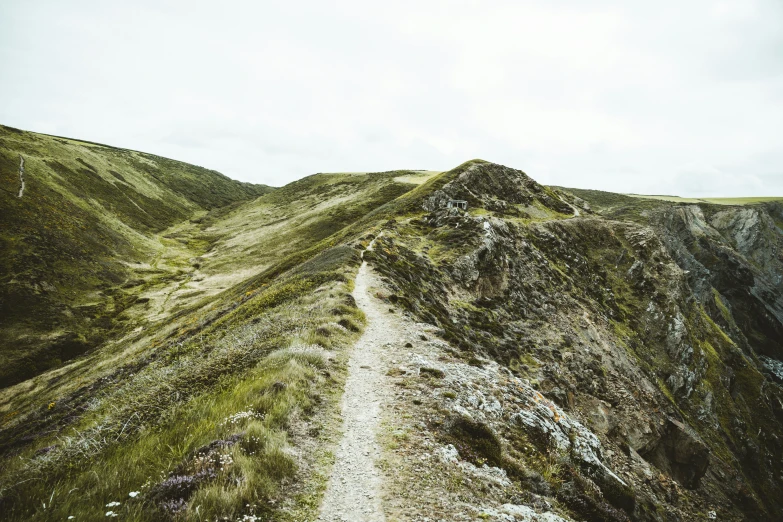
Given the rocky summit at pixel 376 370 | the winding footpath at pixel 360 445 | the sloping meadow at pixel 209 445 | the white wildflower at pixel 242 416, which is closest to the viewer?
the sloping meadow at pixel 209 445

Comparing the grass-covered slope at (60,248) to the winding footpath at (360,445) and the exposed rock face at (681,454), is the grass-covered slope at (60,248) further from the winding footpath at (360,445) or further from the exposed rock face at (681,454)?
the exposed rock face at (681,454)

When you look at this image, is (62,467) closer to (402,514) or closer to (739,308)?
(402,514)

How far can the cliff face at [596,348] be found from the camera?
1825cm

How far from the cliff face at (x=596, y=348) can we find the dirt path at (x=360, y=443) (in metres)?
4.22

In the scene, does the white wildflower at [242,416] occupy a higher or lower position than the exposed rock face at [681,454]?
higher

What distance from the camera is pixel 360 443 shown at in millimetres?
10625

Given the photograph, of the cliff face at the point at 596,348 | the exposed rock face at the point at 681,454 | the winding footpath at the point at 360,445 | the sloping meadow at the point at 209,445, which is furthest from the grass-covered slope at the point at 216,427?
the exposed rock face at the point at 681,454

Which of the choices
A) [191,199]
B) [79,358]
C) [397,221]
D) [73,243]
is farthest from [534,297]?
[191,199]

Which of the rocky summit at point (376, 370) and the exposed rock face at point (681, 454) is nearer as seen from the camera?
the rocky summit at point (376, 370)

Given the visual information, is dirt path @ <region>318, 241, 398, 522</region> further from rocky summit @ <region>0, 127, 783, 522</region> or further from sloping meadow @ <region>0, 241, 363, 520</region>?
sloping meadow @ <region>0, 241, 363, 520</region>

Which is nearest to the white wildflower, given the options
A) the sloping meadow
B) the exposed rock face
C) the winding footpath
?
the sloping meadow

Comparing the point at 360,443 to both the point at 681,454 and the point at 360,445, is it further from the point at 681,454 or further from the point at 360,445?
the point at 681,454

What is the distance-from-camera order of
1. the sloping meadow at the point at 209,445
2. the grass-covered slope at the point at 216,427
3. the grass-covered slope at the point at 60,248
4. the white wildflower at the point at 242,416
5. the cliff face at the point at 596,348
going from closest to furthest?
the sloping meadow at the point at 209,445 < the grass-covered slope at the point at 216,427 < the white wildflower at the point at 242,416 < the cliff face at the point at 596,348 < the grass-covered slope at the point at 60,248

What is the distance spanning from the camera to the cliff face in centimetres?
1825
